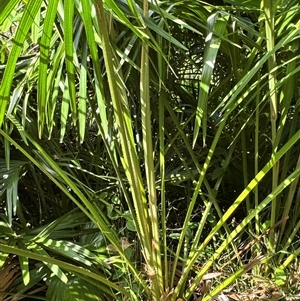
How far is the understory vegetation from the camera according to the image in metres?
0.67

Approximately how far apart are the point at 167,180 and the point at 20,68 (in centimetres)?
36

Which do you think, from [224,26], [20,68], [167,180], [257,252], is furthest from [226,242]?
[20,68]

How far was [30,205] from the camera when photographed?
110 cm

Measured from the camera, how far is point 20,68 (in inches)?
32.6

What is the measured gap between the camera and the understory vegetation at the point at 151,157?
26.3 inches

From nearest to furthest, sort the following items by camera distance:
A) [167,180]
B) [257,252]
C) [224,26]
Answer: [224,26] → [257,252] → [167,180]

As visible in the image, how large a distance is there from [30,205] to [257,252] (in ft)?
1.85

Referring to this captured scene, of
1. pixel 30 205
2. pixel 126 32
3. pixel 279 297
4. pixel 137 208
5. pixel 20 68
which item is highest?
pixel 126 32

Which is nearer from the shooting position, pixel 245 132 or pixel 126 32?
pixel 126 32

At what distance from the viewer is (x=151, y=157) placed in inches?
28.5

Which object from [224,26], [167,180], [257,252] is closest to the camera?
[224,26]

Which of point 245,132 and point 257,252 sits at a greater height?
point 245,132

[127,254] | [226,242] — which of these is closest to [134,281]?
[127,254]

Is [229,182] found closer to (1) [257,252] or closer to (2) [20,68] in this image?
(1) [257,252]
